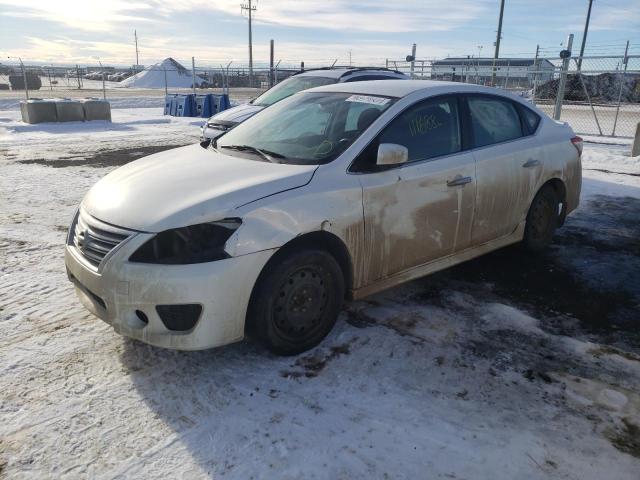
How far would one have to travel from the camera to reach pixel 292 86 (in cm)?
1024

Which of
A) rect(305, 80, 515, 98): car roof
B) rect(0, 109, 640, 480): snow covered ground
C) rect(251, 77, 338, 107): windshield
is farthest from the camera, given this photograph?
rect(251, 77, 338, 107): windshield

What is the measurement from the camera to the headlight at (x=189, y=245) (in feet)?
9.27

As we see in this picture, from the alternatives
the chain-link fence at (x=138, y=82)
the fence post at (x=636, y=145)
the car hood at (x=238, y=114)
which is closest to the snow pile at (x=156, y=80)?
the chain-link fence at (x=138, y=82)

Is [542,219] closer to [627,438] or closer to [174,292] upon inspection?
[627,438]

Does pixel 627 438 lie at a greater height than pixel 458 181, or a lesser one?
lesser

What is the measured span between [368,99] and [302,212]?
1.33 m

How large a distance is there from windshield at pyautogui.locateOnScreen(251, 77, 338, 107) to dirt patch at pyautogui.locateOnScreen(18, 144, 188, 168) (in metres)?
2.78

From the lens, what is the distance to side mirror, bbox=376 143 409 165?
339 cm

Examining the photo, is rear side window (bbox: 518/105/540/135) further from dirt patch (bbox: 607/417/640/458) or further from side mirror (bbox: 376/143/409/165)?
dirt patch (bbox: 607/417/640/458)

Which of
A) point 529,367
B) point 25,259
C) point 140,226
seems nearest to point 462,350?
point 529,367

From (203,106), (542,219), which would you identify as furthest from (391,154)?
(203,106)

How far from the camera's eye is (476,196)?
13.5 feet

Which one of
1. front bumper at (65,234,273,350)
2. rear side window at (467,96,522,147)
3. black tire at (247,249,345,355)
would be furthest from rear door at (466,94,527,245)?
front bumper at (65,234,273,350)

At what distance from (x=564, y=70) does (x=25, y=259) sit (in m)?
14.0
